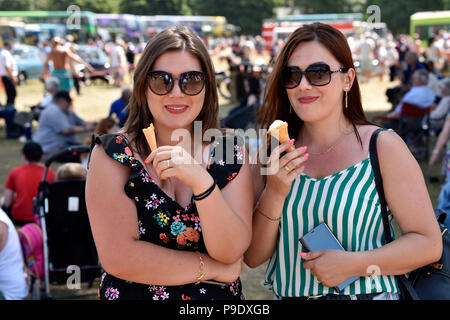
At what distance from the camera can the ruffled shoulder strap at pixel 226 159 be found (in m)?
1.72

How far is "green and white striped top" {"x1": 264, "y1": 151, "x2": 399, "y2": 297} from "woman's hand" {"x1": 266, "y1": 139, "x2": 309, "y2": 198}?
5.7 inches

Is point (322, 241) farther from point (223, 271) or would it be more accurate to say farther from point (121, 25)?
point (121, 25)

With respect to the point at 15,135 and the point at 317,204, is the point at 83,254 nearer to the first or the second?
the point at 317,204

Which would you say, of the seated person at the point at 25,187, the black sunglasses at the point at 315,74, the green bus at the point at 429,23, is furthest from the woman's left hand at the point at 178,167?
the green bus at the point at 429,23

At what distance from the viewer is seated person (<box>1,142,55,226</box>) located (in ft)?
17.0

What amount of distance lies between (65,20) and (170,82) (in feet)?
106

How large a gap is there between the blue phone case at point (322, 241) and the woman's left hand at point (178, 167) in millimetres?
442

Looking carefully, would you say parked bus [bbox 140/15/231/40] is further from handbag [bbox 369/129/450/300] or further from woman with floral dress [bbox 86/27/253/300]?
handbag [bbox 369/129/450/300]

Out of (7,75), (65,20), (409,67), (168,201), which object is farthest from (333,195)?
(65,20)

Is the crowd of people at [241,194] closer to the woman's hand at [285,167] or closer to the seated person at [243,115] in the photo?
the woman's hand at [285,167]

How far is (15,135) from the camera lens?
10914mm

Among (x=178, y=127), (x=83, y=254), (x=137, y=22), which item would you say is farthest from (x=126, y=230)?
(x=137, y=22)

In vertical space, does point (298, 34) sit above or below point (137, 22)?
below
